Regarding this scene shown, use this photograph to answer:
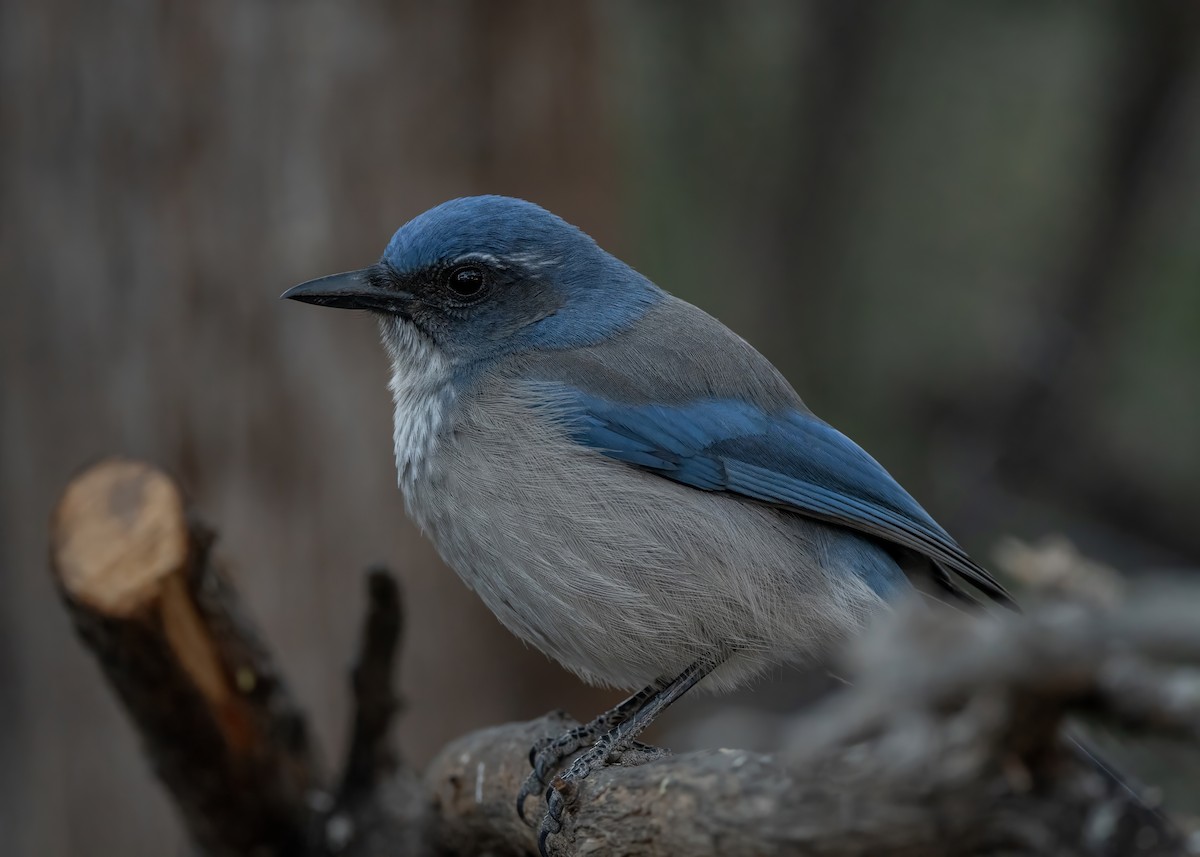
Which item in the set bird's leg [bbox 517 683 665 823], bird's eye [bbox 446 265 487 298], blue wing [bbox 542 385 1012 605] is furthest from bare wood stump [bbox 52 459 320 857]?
blue wing [bbox 542 385 1012 605]

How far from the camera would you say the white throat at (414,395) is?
433 cm

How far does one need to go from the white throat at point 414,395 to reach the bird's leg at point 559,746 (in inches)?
37.2

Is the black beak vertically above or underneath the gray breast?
above

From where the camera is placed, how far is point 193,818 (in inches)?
178

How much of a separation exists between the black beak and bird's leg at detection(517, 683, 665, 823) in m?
1.59

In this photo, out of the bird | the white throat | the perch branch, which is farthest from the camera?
the white throat

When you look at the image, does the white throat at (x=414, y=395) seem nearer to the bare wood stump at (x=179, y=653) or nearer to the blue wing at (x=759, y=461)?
the blue wing at (x=759, y=461)

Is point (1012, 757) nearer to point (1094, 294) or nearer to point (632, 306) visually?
point (632, 306)

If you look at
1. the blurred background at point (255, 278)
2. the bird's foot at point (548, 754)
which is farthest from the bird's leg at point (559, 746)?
the blurred background at point (255, 278)

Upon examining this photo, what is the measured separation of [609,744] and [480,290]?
1667mm

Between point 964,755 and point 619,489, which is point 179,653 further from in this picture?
point 964,755

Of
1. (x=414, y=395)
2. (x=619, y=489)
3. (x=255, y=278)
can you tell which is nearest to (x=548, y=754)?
(x=619, y=489)

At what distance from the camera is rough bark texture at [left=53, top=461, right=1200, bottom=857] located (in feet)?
6.52

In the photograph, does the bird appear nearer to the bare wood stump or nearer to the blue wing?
the blue wing
